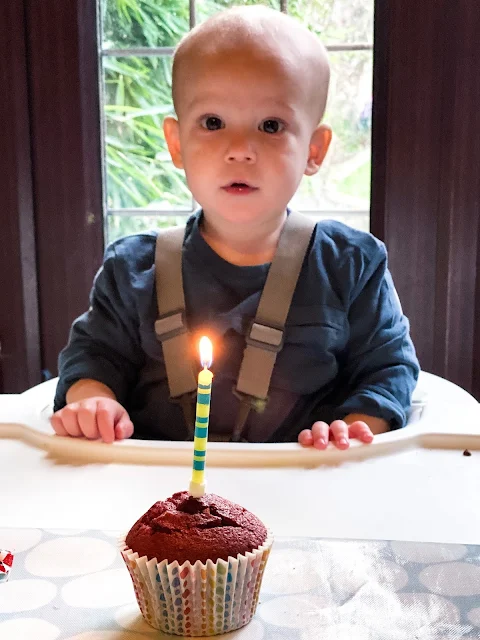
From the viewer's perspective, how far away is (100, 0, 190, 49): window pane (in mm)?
1595

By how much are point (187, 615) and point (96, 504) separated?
228 millimetres

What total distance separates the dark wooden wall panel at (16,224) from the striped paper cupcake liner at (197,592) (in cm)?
119

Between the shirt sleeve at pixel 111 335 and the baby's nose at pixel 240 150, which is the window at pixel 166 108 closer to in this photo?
the shirt sleeve at pixel 111 335

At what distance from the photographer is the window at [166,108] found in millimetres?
1576

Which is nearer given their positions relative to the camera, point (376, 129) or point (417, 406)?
point (417, 406)

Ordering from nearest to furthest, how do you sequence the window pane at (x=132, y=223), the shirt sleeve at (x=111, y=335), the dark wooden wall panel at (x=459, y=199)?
the shirt sleeve at (x=111, y=335), the dark wooden wall panel at (x=459, y=199), the window pane at (x=132, y=223)

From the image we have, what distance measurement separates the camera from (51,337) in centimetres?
171

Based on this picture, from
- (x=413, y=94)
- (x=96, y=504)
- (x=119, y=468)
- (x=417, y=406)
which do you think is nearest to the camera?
(x=96, y=504)

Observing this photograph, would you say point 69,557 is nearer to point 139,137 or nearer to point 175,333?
point 175,333

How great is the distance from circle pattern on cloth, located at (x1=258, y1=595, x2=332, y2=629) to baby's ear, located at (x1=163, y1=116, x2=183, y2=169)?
0.75m

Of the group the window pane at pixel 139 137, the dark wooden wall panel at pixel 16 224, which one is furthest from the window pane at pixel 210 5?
the dark wooden wall panel at pixel 16 224

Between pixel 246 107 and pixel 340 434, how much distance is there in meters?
0.44

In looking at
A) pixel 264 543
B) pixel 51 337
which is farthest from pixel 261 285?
pixel 51 337

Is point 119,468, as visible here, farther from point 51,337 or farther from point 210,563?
point 51,337
